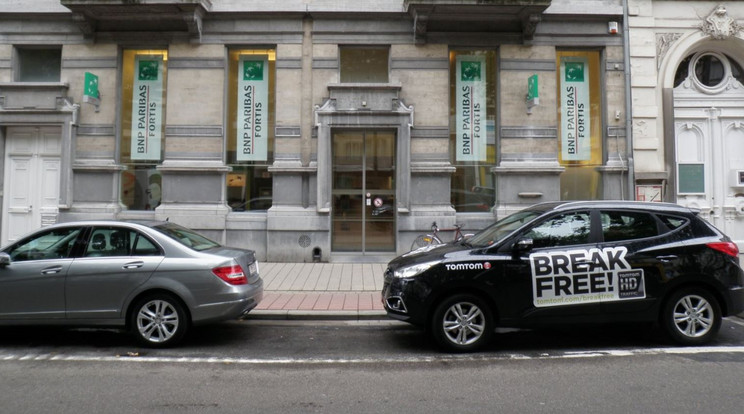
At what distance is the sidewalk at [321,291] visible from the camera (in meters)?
7.12

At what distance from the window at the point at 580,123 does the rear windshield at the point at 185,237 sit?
9.05 metres

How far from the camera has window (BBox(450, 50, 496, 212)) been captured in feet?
39.0

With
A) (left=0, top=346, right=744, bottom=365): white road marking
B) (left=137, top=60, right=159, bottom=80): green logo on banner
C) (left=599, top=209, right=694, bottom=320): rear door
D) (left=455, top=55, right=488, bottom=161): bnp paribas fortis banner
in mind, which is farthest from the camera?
(left=137, top=60, right=159, bottom=80): green logo on banner

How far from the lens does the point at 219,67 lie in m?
11.8

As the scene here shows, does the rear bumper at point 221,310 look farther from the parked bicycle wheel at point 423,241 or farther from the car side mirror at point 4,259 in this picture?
the parked bicycle wheel at point 423,241

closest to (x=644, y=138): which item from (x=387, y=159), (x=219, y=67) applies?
(x=387, y=159)

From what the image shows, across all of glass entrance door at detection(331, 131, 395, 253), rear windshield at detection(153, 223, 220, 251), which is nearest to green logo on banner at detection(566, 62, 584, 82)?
glass entrance door at detection(331, 131, 395, 253)

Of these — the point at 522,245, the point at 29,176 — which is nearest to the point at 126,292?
the point at 522,245

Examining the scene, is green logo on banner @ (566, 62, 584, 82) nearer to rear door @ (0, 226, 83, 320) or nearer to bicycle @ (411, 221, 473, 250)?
bicycle @ (411, 221, 473, 250)

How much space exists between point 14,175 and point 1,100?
186 cm

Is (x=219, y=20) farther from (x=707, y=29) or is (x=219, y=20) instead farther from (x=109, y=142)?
(x=707, y=29)

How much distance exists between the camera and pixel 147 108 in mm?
11992

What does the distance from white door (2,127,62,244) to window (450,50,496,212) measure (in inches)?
395

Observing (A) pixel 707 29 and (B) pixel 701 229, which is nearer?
(B) pixel 701 229
